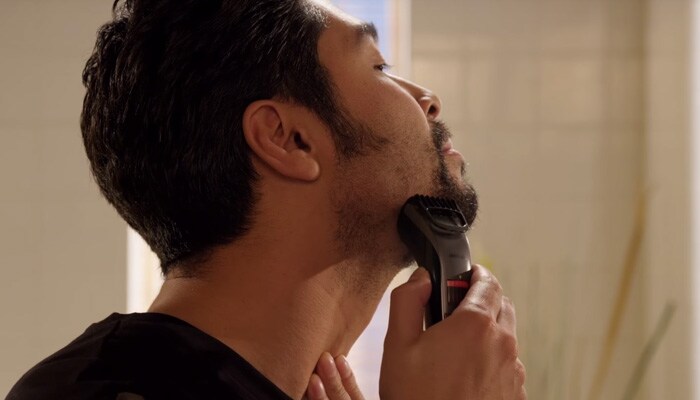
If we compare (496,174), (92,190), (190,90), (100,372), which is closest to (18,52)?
(92,190)

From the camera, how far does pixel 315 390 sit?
0.96 metres

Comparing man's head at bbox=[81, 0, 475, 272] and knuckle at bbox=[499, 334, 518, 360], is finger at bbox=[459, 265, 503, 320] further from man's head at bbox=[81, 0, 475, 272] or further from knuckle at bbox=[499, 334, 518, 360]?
man's head at bbox=[81, 0, 475, 272]

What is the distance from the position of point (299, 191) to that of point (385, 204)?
0.30ft

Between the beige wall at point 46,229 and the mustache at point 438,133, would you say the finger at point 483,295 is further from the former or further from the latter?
the beige wall at point 46,229

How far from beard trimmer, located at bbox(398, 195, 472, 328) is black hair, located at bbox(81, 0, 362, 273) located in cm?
10

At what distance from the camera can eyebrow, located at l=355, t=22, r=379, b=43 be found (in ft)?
3.42

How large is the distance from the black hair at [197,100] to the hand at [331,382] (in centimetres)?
16

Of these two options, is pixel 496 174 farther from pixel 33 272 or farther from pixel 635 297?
pixel 33 272

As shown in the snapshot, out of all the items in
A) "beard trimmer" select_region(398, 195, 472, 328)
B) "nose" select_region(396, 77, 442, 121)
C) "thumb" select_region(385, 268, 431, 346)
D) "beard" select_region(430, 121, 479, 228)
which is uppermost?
"nose" select_region(396, 77, 442, 121)

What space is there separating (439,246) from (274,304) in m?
0.17

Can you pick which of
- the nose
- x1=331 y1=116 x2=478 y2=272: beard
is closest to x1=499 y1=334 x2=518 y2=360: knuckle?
x1=331 y1=116 x2=478 y2=272: beard

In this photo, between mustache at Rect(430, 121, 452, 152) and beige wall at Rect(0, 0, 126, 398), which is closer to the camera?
mustache at Rect(430, 121, 452, 152)

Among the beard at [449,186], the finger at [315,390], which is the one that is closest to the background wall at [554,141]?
the beard at [449,186]

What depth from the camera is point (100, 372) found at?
33.1 inches
